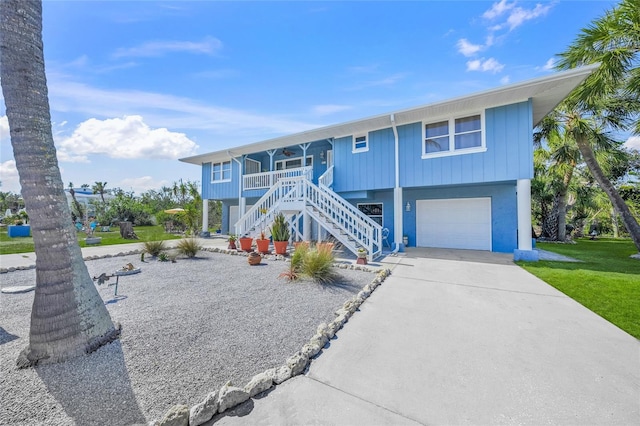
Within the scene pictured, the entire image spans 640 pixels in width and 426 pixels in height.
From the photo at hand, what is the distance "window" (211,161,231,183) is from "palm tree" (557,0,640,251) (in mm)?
15794

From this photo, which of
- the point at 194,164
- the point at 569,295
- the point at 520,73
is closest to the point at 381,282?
the point at 569,295

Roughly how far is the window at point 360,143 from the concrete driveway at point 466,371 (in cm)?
761

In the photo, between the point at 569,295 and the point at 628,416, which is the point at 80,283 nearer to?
the point at 628,416

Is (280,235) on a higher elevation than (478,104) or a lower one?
lower

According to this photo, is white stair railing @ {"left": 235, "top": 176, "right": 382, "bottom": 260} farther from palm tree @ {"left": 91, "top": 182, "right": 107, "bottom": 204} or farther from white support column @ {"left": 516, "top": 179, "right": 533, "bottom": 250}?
palm tree @ {"left": 91, "top": 182, "right": 107, "bottom": 204}

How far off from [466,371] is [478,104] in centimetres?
849

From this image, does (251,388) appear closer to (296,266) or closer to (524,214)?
(296,266)

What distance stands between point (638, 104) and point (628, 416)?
39.5 ft

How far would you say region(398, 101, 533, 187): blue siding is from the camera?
7.60m

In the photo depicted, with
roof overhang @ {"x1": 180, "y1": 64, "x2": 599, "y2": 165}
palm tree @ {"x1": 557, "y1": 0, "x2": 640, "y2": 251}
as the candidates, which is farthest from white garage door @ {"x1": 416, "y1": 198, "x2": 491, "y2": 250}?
palm tree @ {"x1": 557, "y1": 0, "x2": 640, "y2": 251}

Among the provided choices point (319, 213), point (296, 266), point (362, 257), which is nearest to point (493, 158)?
point (362, 257)

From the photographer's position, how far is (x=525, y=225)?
24.6 ft

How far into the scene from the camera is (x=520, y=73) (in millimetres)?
7781

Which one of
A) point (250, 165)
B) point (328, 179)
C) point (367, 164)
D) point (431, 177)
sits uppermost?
point (250, 165)
